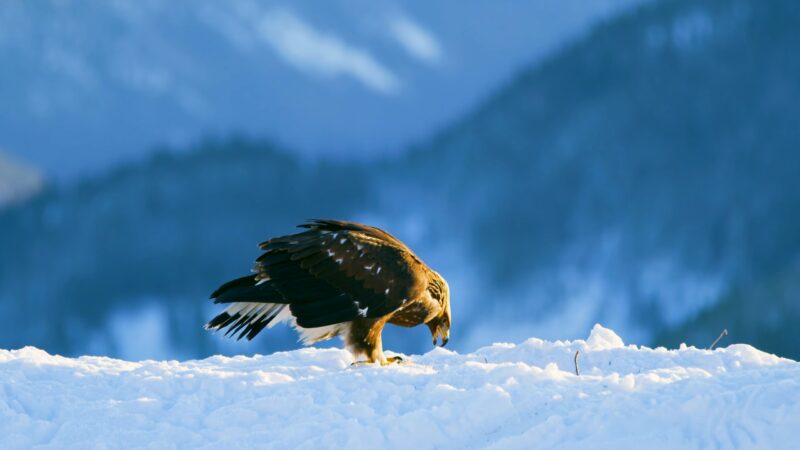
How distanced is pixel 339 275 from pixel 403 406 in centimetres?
310

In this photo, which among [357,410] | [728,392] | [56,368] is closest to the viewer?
[728,392]

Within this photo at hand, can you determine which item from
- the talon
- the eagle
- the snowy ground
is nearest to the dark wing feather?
the eagle

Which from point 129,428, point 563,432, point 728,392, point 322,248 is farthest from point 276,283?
point 728,392

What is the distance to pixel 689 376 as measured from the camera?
945cm

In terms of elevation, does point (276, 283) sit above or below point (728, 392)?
above

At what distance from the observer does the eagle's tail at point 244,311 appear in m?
12.2

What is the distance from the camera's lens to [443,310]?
1267 centimetres

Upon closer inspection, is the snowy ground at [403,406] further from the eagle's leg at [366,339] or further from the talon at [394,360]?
the talon at [394,360]

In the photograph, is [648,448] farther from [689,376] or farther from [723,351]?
[723,351]

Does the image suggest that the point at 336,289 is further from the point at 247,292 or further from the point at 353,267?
the point at 247,292

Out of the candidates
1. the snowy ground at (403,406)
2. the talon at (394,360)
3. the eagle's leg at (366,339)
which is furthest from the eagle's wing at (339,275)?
the snowy ground at (403,406)

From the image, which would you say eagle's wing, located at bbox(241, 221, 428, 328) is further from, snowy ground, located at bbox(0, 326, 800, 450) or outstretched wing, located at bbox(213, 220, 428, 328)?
snowy ground, located at bbox(0, 326, 800, 450)

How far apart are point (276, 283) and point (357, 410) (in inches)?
128

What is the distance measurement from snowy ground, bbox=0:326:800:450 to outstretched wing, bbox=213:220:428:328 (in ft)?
3.48
